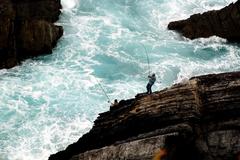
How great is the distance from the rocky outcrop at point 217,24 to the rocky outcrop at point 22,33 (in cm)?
806

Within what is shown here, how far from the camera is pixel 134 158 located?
14.4m

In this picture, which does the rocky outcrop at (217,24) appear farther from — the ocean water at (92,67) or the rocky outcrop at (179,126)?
the rocky outcrop at (179,126)

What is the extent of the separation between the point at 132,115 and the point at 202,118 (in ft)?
7.28

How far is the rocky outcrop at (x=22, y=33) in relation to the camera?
27.9 metres

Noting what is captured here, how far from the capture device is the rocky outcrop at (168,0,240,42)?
31828 millimetres

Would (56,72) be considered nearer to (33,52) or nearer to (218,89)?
(33,52)

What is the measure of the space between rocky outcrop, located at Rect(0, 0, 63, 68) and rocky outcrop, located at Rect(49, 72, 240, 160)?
12.7 meters

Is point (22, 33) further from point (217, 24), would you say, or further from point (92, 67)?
point (217, 24)

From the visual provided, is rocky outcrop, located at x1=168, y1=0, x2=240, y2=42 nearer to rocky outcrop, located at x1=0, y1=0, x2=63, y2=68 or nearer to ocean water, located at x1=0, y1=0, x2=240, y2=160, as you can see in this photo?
ocean water, located at x1=0, y1=0, x2=240, y2=160

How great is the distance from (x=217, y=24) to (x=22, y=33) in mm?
11589

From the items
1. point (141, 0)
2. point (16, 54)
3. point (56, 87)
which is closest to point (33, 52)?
point (16, 54)

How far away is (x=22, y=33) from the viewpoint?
28.5 meters

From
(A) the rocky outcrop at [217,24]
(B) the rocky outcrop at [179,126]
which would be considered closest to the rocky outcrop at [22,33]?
(A) the rocky outcrop at [217,24]

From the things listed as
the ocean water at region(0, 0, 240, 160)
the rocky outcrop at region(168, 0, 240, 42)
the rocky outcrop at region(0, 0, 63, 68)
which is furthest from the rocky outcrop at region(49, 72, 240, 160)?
the rocky outcrop at region(168, 0, 240, 42)
